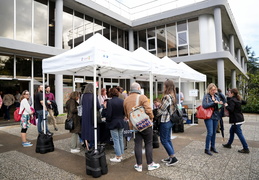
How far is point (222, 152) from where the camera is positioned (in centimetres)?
461

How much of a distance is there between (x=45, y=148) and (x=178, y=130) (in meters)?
4.88

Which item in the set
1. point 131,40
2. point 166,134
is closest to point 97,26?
point 131,40

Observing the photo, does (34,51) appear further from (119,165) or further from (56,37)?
(119,165)

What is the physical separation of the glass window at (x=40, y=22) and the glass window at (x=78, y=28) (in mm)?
2175

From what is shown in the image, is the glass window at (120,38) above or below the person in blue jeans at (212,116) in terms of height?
above

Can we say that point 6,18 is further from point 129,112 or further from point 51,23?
point 129,112

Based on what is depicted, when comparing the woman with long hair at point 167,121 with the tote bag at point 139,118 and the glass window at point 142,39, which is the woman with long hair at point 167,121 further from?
the glass window at point 142,39

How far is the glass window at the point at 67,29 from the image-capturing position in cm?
1237

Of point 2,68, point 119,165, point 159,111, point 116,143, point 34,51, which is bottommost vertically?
point 119,165

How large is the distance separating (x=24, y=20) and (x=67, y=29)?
296cm

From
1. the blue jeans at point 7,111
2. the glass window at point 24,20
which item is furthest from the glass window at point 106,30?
the blue jeans at point 7,111

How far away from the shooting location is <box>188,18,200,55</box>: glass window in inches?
572

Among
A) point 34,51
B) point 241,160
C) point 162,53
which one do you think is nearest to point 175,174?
point 241,160

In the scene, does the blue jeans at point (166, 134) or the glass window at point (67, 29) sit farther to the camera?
the glass window at point (67, 29)
